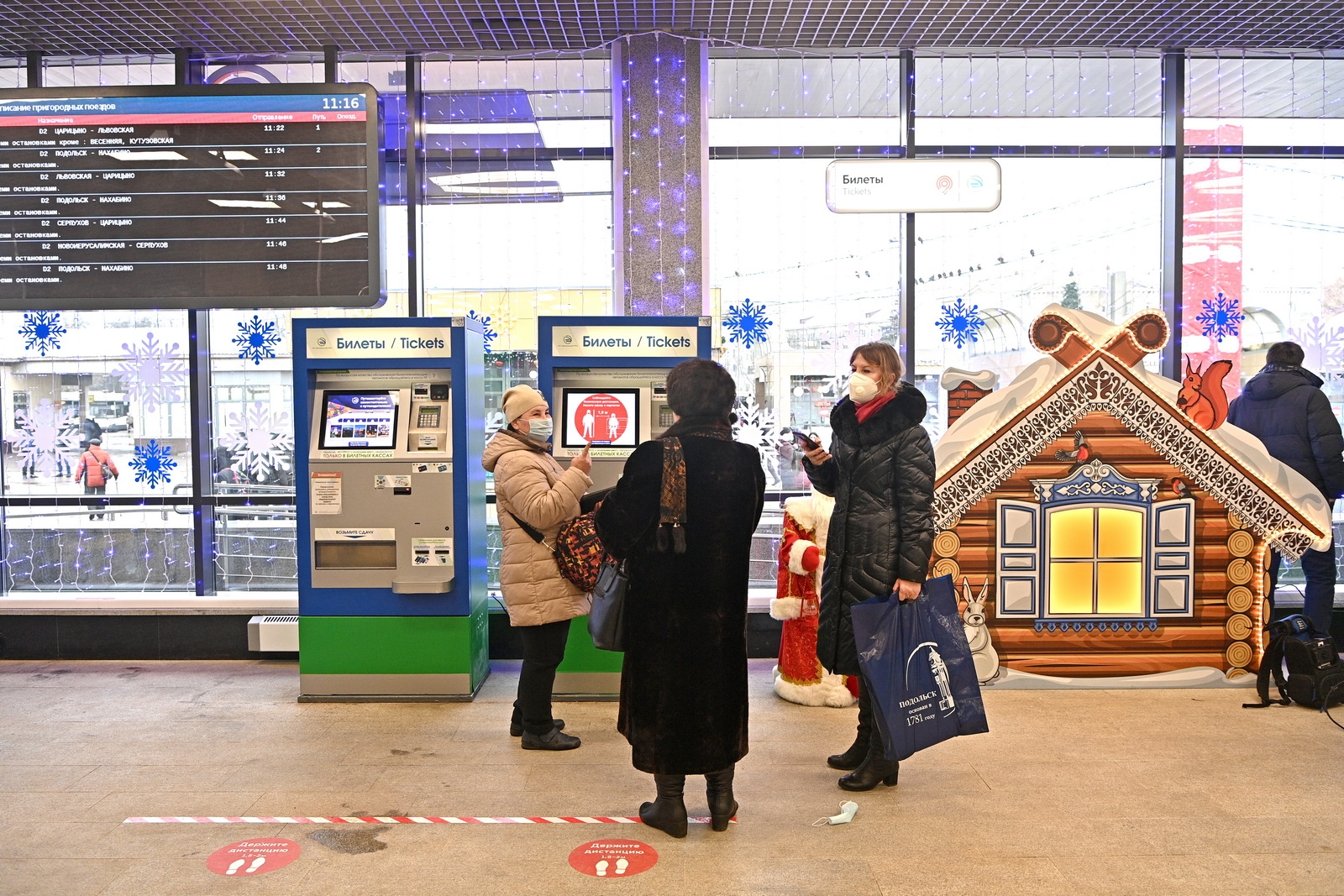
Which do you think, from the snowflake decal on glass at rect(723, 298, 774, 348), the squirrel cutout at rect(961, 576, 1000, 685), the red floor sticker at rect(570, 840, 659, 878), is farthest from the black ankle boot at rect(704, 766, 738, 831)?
the snowflake decal on glass at rect(723, 298, 774, 348)

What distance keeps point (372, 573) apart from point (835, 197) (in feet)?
10.3

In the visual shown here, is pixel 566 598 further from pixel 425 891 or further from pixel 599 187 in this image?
pixel 599 187

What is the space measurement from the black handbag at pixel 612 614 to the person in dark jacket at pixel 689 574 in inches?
2.4

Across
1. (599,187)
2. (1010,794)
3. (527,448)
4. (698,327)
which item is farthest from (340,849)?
(599,187)

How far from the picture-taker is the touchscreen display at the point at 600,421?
4.60 m

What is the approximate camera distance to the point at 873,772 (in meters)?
3.54

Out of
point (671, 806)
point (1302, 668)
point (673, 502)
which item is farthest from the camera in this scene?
point (1302, 668)

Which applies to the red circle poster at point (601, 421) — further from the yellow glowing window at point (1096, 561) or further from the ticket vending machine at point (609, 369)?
the yellow glowing window at point (1096, 561)

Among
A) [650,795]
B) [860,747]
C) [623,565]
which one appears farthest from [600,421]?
[860,747]

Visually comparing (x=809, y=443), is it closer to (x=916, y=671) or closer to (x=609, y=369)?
(x=916, y=671)

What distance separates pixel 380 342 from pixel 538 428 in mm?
1038

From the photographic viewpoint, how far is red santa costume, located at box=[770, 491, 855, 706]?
4535 mm

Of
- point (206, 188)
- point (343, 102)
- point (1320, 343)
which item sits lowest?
point (1320, 343)

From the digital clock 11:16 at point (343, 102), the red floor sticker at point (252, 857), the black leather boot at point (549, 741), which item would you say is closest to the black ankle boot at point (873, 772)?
the black leather boot at point (549, 741)
